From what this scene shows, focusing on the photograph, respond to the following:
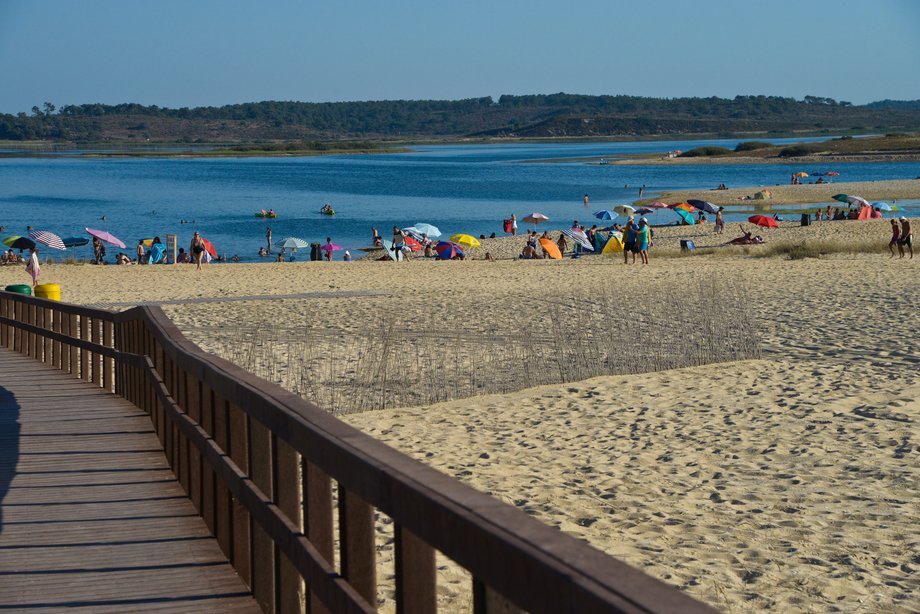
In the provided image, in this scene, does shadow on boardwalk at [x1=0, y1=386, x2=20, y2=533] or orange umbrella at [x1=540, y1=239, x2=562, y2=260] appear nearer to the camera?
shadow on boardwalk at [x1=0, y1=386, x2=20, y2=533]

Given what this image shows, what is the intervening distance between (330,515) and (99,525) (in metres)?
1.84

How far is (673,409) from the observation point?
32.3ft

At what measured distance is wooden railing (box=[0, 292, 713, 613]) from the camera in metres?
1.68

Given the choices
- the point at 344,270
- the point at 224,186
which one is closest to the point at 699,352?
the point at 344,270

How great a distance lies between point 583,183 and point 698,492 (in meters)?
91.7

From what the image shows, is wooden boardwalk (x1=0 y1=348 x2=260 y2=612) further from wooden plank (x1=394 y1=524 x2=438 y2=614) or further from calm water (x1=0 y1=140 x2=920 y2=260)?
calm water (x1=0 y1=140 x2=920 y2=260)

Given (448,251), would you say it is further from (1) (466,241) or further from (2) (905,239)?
(2) (905,239)

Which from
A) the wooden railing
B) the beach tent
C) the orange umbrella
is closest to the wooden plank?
the wooden railing

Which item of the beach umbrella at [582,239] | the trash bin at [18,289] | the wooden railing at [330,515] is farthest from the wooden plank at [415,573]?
the beach umbrella at [582,239]

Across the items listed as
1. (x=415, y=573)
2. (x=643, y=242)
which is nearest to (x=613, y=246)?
(x=643, y=242)

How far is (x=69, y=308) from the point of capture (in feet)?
29.0

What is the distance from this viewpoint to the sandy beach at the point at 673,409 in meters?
5.90

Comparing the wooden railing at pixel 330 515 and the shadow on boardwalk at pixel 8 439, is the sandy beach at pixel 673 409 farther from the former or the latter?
the shadow on boardwalk at pixel 8 439

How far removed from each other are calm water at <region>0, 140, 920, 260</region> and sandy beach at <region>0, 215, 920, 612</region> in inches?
1081
